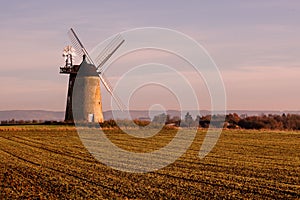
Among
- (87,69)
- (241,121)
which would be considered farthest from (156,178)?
(241,121)

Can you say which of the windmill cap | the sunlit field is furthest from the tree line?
the sunlit field

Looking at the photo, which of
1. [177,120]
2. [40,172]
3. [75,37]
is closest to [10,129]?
[75,37]

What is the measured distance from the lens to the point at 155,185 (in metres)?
18.0

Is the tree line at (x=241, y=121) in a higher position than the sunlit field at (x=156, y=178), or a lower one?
higher

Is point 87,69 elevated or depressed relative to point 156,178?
elevated

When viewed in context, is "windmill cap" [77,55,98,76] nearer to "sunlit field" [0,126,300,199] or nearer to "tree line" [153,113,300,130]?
"tree line" [153,113,300,130]

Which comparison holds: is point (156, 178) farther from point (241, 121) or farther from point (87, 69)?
point (241, 121)

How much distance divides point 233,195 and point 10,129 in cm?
4419

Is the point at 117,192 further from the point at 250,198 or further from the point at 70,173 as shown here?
the point at 70,173

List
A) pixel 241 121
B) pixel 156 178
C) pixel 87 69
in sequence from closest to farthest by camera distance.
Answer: pixel 156 178 → pixel 87 69 → pixel 241 121

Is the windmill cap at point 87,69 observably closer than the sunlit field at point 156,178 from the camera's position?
No

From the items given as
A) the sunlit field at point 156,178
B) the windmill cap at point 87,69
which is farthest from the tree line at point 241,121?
the sunlit field at point 156,178

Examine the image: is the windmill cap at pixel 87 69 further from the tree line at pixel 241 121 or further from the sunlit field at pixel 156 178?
the sunlit field at pixel 156 178

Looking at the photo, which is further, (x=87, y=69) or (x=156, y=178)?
(x=87, y=69)
